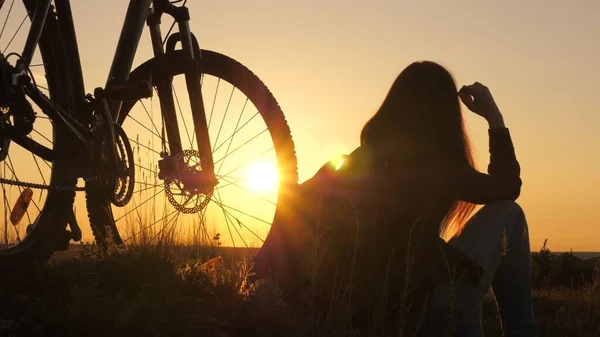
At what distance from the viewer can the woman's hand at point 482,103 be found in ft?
13.8

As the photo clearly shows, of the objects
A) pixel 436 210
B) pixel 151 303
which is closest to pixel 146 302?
pixel 151 303

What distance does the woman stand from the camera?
11.2ft

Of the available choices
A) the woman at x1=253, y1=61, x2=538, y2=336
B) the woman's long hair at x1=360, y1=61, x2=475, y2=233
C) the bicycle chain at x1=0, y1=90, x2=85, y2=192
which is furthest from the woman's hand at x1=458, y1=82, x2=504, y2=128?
the bicycle chain at x1=0, y1=90, x2=85, y2=192

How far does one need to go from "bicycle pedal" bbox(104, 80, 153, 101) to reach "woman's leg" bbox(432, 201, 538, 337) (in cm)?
Result: 193

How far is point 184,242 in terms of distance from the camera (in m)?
5.12

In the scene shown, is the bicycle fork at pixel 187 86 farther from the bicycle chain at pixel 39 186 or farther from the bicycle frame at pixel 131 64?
the bicycle chain at pixel 39 186

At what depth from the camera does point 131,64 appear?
187 inches

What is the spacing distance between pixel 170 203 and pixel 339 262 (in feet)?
6.00

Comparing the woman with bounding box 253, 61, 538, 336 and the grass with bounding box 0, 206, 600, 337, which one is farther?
the woman with bounding box 253, 61, 538, 336

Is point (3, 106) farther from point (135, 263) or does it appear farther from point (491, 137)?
point (491, 137)

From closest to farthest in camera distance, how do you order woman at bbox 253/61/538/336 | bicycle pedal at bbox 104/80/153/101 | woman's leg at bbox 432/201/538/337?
woman at bbox 253/61/538/336, woman's leg at bbox 432/201/538/337, bicycle pedal at bbox 104/80/153/101

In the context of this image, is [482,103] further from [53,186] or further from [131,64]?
[53,186]

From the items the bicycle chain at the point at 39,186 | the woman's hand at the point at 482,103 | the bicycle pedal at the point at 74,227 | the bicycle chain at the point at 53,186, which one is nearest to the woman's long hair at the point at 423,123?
the woman's hand at the point at 482,103

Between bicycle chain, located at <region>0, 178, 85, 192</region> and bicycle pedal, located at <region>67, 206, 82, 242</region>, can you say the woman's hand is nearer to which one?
bicycle chain, located at <region>0, 178, 85, 192</region>
